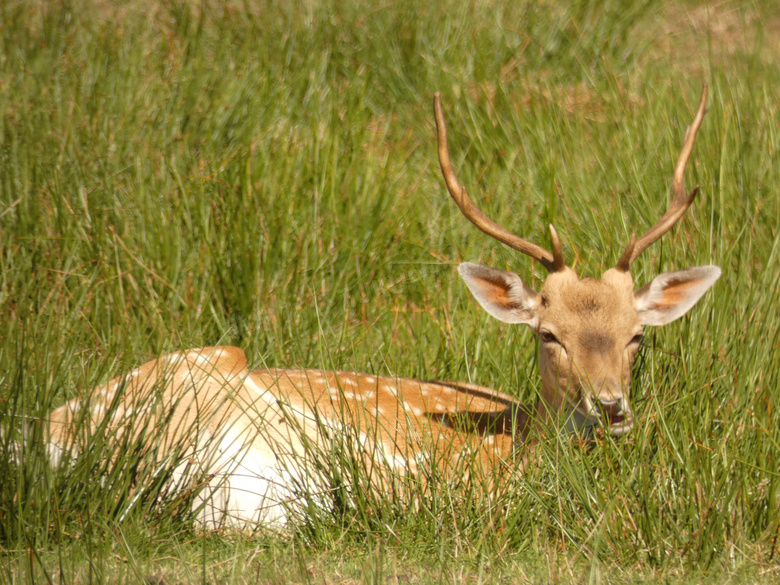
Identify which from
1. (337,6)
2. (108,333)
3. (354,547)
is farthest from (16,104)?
(354,547)

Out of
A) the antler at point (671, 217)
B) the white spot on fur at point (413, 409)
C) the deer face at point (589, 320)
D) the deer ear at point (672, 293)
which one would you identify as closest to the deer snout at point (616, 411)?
Result: the deer face at point (589, 320)

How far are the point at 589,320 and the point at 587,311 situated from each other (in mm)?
43

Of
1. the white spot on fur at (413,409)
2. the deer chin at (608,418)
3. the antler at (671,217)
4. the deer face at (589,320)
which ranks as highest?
the antler at (671,217)

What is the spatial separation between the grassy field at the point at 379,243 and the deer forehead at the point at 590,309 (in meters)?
0.29

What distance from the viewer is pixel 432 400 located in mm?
4035

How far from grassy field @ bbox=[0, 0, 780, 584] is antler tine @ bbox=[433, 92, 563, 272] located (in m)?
0.50

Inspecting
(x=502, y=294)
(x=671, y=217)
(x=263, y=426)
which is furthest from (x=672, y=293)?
(x=263, y=426)

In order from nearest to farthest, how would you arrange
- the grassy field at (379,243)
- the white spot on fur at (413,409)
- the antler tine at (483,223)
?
1. the grassy field at (379,243)
2. the antler tine at (483,223)
3. the white spot on fur at (413,409)

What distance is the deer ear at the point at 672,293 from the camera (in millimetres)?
3652

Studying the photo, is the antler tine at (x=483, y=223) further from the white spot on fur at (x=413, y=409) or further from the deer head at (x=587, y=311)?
the white spot on fur at (x=413, y=409)

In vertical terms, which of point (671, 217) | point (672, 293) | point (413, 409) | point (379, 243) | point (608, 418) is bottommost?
point (608, 418)

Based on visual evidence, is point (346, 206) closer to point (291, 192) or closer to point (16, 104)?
point (291, 192)

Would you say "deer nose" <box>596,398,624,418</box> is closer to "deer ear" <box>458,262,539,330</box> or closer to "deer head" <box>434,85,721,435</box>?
"deer head" <box>434,85,721,435</box>

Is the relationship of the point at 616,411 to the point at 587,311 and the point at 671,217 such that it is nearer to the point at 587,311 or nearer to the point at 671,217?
the point at 587,311
